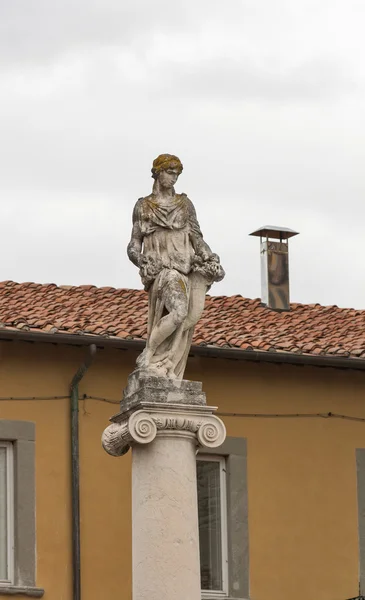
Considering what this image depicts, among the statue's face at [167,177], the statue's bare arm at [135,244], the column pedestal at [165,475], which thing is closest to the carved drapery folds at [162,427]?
the column pedestal at [165,475]

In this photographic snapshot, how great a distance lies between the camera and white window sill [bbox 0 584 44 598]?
69.9 feet

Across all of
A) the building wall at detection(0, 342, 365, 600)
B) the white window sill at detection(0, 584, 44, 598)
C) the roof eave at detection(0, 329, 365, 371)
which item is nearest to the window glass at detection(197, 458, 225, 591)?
the building wall at detection(0, 342, 365, 600)

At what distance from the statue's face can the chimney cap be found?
30.8 ft

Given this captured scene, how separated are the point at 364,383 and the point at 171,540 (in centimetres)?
831

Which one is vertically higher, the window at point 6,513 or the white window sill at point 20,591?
the window at point 6,513

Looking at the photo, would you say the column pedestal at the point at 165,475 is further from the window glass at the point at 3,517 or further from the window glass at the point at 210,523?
the window glass at the point at 210,523

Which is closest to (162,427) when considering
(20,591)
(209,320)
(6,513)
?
(20,591)

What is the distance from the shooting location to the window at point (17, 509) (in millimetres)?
21594

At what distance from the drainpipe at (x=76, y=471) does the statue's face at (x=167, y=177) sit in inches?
208

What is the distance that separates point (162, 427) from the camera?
1648 centimetres

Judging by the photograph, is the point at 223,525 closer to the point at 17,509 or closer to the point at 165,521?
the point at 17,509

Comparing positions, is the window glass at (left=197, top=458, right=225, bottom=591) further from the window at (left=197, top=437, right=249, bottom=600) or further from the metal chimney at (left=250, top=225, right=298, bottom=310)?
the metal chimney at (left=250, top=225, right=298, bottom=310)

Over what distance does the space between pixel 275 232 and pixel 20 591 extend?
24.1 feet

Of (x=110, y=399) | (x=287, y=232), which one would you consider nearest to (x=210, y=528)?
(x=110, y=399)
